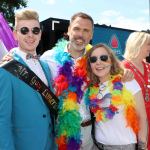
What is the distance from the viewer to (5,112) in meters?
2.37

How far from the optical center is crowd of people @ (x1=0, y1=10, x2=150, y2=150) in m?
2.47

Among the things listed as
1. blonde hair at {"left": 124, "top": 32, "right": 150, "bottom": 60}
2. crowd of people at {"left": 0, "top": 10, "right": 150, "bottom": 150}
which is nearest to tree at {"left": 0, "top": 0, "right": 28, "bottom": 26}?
blonde hair at {"left": 124, "top": 32, "right": 150, "bottom": 60}

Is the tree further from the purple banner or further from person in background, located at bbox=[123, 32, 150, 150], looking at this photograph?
person in background, located at bbox=[123, 32, 150, 150]

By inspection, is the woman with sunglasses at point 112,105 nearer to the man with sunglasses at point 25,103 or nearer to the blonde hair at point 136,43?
the man with sunglasses at point 25,103

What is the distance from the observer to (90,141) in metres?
2.84

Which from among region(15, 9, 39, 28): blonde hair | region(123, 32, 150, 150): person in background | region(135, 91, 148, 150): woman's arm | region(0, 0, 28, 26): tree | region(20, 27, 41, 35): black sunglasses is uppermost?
region(0, 0, 28, 26): tree

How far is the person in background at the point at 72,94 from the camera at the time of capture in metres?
2.81

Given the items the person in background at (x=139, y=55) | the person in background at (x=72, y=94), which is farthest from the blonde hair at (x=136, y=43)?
the person in background at (x=72, y=94)

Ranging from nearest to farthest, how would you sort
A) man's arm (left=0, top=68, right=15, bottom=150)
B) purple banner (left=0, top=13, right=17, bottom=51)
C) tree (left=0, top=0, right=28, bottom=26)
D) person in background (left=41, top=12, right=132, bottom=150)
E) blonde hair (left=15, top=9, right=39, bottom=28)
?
man's arm (left=0, top=68, right=15, bottom=150) < blonde hair (left=15, top=9, right=39, bottom=28) < person in background (left=41, top=12, right=132, bottom=150) < purple banner (left=0, top=13, right=17, bottom=51) < tree (left=0, top=0, right=28, bottom=26)

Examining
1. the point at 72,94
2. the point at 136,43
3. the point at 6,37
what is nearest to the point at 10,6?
the point at 6,37

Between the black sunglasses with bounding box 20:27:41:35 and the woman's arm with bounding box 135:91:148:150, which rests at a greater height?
the black sunglasses with bounding box 20:27:41:35

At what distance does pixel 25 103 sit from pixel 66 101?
0.47 meters

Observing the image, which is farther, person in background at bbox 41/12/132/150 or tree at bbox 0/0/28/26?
tree at bbox 0/0/28/26

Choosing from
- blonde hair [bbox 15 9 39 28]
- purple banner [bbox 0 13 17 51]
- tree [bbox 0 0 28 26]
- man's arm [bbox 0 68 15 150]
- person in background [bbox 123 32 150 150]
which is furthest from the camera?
tree [bbox 0 0 28 26]
